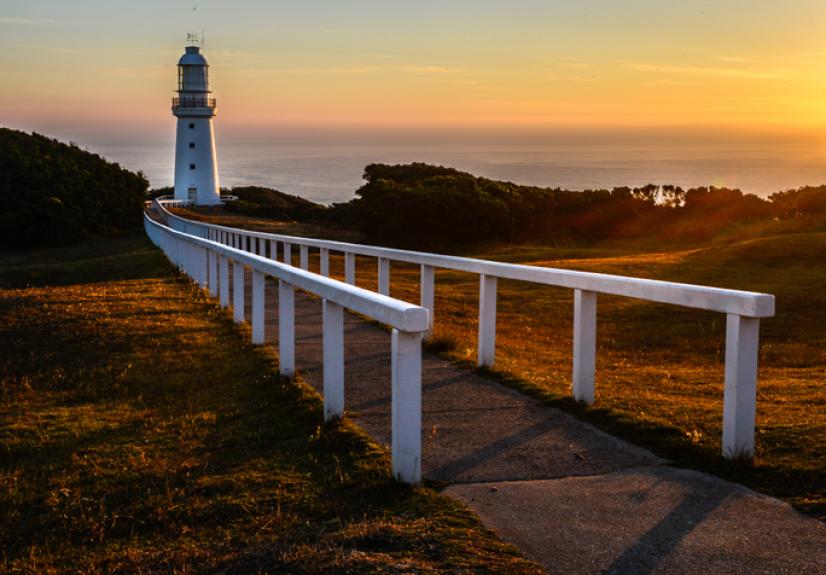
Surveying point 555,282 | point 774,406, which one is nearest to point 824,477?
point 774,406

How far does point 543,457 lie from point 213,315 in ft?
28.2

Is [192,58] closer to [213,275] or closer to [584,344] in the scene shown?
[213,275]

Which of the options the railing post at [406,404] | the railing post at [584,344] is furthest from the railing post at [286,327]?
the railing post at [406,404]

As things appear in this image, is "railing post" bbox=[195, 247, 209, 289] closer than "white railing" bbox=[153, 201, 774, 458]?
No

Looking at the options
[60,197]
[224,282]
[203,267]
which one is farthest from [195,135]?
[224,282]

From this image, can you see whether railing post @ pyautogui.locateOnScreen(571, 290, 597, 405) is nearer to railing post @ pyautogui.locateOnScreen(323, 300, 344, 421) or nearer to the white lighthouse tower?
railing post @ pyautogui.locateOnScreen(323, 300, 344, 421)

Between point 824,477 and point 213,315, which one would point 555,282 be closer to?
point 824,477

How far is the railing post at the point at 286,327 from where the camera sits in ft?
28.5

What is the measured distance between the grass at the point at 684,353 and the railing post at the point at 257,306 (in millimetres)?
2057

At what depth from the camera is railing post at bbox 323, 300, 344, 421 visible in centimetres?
680

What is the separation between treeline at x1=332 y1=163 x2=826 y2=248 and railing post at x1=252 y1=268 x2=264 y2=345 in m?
27.6

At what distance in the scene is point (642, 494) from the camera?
534 centimetres

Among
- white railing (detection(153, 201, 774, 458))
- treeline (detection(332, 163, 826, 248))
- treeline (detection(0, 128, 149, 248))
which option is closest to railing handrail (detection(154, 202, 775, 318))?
white railing (detection(153, 201, 774, 458))

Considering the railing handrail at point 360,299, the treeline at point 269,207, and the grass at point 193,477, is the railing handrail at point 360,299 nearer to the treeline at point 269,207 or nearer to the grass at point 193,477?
the grass at point 193,477
